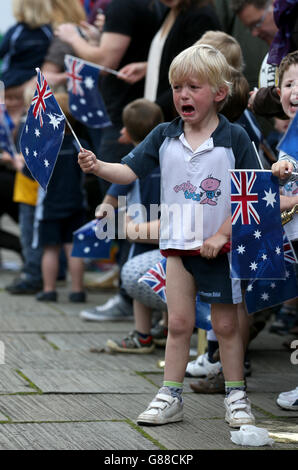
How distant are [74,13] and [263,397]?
14.0 feet

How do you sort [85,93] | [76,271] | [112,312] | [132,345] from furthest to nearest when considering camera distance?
[76,271] → [112,312] → [85,93] → [132,345]

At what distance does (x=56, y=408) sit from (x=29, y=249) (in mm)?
3632

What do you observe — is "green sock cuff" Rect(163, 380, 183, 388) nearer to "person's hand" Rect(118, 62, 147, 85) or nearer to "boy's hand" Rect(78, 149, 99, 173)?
"boy's hand" Rect(78, 149, 99, 173)

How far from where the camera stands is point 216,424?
4.15m

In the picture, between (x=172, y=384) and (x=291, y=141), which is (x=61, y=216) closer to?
(x=172, y=384)

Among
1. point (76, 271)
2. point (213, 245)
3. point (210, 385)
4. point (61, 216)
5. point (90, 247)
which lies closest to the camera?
point (213, 245)

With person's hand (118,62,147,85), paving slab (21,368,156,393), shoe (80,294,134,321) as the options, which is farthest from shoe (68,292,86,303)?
paving slab (21,368,156,393)

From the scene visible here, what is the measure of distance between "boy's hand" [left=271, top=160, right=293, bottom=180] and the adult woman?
191 cm

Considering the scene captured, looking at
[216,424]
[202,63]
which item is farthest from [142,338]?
[202,63]

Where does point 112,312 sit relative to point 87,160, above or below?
below

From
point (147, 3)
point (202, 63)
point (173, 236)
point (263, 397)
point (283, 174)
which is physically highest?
point (147, 3)

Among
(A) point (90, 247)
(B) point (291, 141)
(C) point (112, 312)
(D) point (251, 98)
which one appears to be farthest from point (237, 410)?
(C) point (112, 312)

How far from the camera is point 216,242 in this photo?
4023 mm
